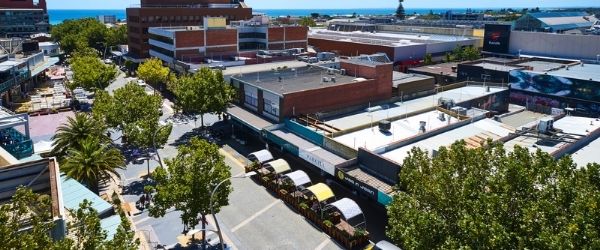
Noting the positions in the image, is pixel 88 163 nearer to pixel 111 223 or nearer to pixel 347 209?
pixel 111 223

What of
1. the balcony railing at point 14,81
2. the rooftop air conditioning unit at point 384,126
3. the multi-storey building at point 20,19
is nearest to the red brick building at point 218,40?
the balcony railing at point 14,81

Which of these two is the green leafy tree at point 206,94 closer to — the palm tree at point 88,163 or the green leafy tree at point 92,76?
the palm tree at point 88,163

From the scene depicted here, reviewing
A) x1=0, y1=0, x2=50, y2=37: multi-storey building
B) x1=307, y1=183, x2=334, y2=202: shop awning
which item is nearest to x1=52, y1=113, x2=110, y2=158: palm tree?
x1=307, y1=183, x2=334, y2=202: shop awning

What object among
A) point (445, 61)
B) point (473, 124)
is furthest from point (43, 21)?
point (473, 124)

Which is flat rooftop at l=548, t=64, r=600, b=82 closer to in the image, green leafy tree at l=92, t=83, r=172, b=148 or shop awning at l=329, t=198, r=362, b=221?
shop awning at l=329, t=198, r=362, b=221

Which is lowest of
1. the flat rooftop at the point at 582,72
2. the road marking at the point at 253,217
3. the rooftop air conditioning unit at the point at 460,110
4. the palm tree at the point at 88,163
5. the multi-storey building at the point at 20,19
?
the road marking at the point at 253,217

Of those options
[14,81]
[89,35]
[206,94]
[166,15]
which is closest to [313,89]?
[206,94]

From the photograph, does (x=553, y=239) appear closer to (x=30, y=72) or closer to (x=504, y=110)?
(x=504, y=110)
